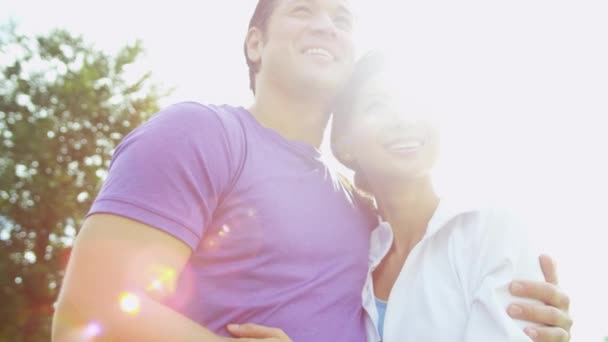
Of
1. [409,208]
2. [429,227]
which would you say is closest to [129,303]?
[429,227]

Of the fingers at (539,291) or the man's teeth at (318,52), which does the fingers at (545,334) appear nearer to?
the fingers at (539,291)

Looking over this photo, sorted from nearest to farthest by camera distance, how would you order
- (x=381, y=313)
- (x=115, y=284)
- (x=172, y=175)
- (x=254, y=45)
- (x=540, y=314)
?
(x=115, y=284) < (x=172, y=175) < (x=540, y=314) < (x=381, y=313) < (x=254, y=45)

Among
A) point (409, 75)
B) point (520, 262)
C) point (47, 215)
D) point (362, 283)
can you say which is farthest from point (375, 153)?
point (47, 215)

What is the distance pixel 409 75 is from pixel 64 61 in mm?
16404

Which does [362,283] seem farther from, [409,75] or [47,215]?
[47,215]

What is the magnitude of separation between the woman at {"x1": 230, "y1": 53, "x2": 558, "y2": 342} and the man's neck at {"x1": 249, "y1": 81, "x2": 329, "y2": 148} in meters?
0.16

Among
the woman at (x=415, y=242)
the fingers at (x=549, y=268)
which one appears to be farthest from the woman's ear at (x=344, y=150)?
the fingers at (x=549, y=268)

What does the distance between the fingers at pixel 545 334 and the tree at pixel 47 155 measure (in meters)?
16.1

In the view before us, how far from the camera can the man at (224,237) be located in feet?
6.51

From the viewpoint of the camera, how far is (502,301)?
7.32ft

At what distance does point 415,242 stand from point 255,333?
3.45 ft

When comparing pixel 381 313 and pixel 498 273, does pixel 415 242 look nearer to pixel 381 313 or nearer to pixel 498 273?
pixel 381 313

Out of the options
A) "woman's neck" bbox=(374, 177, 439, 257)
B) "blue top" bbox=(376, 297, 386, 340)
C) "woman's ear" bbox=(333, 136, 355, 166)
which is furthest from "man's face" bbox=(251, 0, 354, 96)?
"blue top" bbox=(376, 297, 386, 340)

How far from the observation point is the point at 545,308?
2268 millimetres
